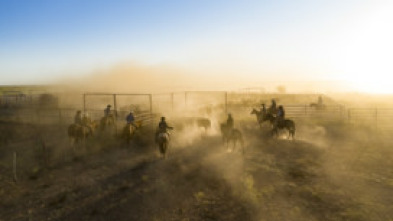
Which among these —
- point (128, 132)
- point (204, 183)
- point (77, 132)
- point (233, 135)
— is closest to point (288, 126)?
point (233, 135)

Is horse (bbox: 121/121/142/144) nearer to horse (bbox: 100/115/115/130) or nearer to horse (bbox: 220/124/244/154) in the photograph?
horse (bbox: 100/115/115/130)

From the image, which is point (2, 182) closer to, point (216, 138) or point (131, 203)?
point (131, 203)

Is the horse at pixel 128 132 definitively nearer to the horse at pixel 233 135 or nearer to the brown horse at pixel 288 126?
the horse at pixel 233 135

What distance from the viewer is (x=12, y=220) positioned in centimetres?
848

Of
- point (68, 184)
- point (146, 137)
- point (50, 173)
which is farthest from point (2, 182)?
point (146, 137)

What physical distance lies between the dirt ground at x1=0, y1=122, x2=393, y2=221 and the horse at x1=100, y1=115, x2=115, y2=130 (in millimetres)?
2071

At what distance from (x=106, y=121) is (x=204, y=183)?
11377 millimetres

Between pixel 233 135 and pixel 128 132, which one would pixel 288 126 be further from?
pixel 128 132

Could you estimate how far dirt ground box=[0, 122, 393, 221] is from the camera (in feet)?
28.6

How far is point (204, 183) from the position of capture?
1100 cm

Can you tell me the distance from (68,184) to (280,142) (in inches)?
495

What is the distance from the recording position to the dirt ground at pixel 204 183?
872 centimetres

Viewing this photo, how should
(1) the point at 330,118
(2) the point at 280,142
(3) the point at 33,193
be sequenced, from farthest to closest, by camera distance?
(1) the point at 330,118 → (2) the point at 280,142 → (3) the point at 33,193

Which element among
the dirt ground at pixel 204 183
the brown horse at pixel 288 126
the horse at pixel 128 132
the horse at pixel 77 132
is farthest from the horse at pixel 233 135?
the horse at pixel 77 132
